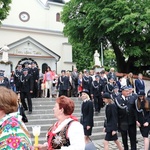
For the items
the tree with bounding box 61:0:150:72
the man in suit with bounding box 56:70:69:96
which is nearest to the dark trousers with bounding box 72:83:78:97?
the man in suit with bounding box 56:70:69:96

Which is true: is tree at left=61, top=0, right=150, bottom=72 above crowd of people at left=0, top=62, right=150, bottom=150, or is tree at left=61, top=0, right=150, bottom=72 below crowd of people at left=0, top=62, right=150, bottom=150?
above

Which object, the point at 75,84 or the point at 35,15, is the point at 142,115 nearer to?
the point at 75,84

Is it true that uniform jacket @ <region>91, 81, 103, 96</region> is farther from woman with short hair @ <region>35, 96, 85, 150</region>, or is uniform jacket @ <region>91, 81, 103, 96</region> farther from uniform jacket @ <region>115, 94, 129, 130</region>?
woman with short hair @ <region>35, 96, 85, 150</region>

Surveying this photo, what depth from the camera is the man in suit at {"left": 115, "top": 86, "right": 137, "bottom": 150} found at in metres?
7.43

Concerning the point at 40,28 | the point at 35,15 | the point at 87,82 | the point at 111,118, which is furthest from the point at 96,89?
the point at 35,15

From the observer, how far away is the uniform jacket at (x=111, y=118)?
23.7 ft

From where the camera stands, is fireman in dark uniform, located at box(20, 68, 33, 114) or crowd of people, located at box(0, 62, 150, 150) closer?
crowd of people, located at box(0, 62, 150, 150)

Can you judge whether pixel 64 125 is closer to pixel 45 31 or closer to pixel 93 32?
pixel 93 32

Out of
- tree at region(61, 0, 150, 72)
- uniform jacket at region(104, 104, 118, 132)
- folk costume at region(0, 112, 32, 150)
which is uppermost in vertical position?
tree at region(61, 0, 150, 72)

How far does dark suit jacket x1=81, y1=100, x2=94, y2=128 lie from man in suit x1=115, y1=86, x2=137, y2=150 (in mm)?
849

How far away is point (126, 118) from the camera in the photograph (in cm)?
777

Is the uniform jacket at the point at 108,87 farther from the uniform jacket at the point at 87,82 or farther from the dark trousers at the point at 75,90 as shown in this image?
the dark trousers at the point at 75,90

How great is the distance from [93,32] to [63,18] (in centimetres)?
484

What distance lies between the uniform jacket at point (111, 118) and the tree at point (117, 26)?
48.1ft
